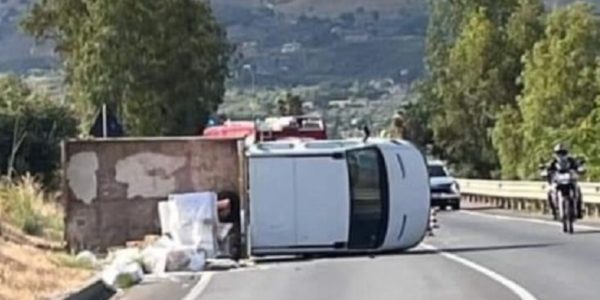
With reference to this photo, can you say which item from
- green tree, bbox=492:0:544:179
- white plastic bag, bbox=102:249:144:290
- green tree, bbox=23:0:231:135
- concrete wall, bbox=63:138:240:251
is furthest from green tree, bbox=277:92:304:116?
white plastic bag, bbox=102:249:144:290

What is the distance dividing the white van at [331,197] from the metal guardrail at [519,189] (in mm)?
12511

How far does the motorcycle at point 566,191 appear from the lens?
33250mm

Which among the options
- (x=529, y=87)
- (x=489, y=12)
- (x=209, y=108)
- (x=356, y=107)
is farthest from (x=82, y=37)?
(x=356, y=107)

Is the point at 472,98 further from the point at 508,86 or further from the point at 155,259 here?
the point at 155,259

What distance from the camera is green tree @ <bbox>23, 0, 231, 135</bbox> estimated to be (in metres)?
66.8

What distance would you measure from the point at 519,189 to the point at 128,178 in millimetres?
23852

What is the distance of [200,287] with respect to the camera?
24.0 m

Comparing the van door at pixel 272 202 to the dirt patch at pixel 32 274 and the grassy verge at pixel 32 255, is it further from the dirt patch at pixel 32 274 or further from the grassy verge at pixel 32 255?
the dirt patch at pixel 32 274

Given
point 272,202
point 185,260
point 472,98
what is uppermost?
point 472,98

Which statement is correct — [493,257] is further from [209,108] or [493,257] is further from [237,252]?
[209,108]

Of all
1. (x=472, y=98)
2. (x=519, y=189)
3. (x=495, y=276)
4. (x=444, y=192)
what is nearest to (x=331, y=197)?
(x=495, y=276)

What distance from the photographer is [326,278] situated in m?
24.4

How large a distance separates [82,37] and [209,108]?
5844 mm

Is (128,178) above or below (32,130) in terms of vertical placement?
below
